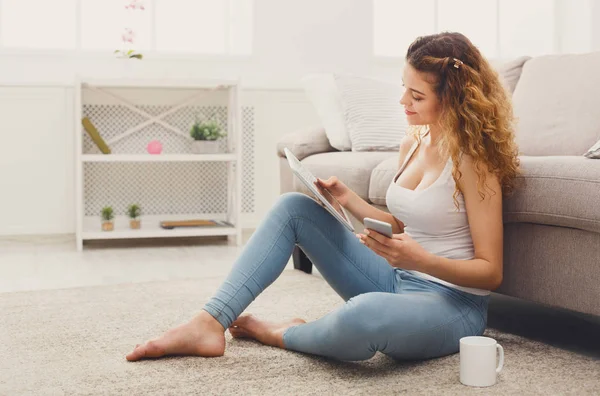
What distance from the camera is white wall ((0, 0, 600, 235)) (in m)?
4.15

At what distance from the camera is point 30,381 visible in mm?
1740

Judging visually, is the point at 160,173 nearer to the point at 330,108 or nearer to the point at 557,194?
the point at 330,108

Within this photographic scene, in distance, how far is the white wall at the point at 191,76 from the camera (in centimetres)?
415

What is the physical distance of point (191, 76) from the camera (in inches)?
172

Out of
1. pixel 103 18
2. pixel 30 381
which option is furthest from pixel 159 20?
pixel 30 381

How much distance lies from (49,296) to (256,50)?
218 cm

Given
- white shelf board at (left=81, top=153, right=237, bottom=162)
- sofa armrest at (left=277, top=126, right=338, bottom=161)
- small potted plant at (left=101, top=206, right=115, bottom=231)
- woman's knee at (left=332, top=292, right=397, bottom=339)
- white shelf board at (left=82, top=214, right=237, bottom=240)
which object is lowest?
white shelf board at (left=82, top=214, right=237, bottom=240)

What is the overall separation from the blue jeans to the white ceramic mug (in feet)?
0.39

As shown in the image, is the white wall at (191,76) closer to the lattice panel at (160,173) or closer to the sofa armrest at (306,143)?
the lattice panel at (160,173)

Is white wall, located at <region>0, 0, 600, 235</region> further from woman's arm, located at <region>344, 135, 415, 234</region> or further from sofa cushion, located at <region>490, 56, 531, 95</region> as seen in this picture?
woman's arm, located at <region>344, 135, 415, 234</region>

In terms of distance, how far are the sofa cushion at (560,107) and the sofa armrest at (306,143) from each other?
2.79 ft

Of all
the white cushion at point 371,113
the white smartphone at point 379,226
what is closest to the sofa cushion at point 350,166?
the white cushion at point 371,113

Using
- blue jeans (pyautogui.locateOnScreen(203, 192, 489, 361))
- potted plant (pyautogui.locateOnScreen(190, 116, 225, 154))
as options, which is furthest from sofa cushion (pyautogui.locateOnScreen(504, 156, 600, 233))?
potted plant (pyautogui.locateOnScreen(190, 116, 225, 154))

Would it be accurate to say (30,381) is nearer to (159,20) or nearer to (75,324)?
(75,324)
